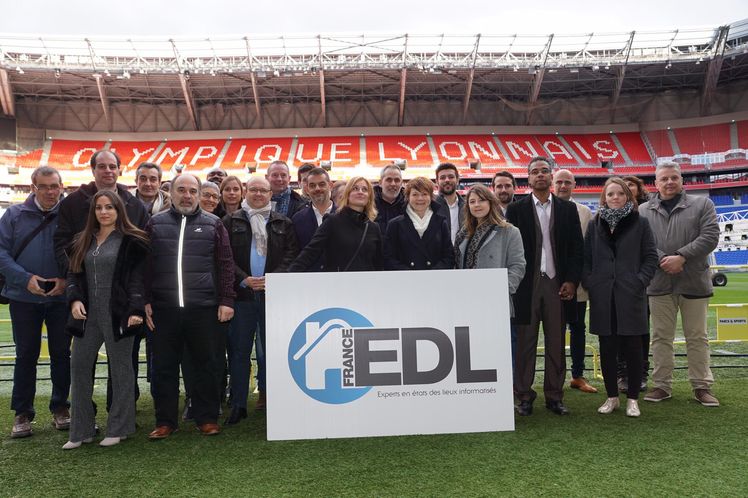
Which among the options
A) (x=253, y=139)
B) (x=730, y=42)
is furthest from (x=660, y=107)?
(x=253, y=139)

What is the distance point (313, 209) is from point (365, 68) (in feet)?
74.3

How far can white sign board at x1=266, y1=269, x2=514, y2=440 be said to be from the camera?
3.10m

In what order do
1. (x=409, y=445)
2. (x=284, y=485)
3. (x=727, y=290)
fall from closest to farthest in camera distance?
(x=284, y=485), (x=409, y=445), (x=727, y=290)

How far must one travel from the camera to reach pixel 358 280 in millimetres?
3209

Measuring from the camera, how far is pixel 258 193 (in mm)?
3811

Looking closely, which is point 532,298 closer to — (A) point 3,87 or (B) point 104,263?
(B) point 104,263

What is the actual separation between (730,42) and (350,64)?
1862 centimetres

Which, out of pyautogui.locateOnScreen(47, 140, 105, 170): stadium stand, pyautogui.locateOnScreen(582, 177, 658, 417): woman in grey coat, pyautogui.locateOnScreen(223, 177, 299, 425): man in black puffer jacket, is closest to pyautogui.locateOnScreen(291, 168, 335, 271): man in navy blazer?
pyautogui.locateOnScreen(223, 177, 299, 425): man in black puffer jacket

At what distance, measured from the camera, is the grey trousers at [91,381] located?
318 cm

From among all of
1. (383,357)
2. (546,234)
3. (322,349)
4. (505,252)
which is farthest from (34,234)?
(546,234)

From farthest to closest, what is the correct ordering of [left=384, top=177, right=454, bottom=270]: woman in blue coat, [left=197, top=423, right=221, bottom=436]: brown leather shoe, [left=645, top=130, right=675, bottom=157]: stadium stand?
[left=645, top=130, right=675, bottom=157]: stadium stand, [left=384, top=177, right=454, bottom=270]: woman in blue coat, [left=197, top=423, right=221, bottom=436]: brown leather shoe

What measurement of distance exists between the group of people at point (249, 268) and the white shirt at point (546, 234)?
0.01 meters

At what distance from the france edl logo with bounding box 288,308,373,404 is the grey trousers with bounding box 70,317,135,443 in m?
1.11

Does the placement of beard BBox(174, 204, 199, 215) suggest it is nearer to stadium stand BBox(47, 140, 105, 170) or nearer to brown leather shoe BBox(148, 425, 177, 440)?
brown leather shoe BBox(148, 425, 177, 440)
